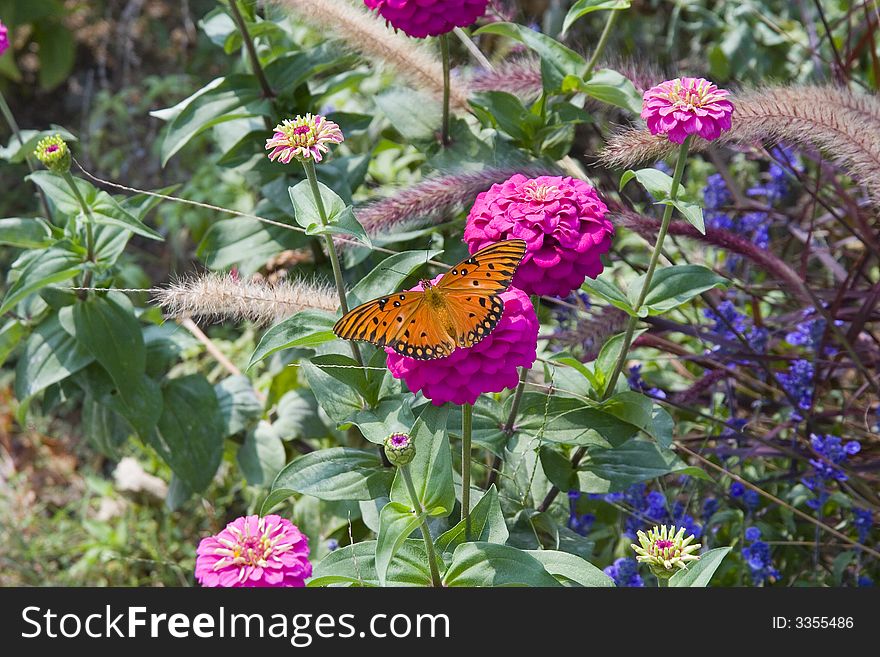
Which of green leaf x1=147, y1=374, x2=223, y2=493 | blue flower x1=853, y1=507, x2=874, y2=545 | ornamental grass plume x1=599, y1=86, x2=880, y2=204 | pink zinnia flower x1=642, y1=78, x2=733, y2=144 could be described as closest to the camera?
pink zinnia flower x1=642, y1=78, x2=733, y2=144

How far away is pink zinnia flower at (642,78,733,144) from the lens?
1.26 metres

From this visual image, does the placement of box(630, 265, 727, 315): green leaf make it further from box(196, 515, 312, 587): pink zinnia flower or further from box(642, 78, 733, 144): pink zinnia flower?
box(196, 515, 312, 587): pink zinnia flower

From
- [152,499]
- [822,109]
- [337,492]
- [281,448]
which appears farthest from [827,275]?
[152,499]

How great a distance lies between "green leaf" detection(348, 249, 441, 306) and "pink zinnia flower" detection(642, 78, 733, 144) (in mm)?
386

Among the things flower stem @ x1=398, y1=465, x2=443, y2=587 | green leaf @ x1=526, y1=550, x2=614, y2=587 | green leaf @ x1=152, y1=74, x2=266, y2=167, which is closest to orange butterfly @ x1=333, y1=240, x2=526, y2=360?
flower stem @ x1=398, y1=465, x2=443, y2=587

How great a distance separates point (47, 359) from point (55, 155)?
0.50 metres

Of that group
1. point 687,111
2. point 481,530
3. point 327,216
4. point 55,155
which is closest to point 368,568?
point 481,530

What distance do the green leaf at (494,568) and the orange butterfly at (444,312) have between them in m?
0.29

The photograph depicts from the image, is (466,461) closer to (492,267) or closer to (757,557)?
(492,267)

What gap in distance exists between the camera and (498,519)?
4.34 feet

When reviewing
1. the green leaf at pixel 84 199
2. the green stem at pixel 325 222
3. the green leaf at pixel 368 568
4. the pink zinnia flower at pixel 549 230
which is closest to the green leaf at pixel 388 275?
the green stem at pixel 325 222

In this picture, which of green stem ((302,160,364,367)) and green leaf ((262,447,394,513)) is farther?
green leaf ((262,447,394,513))
